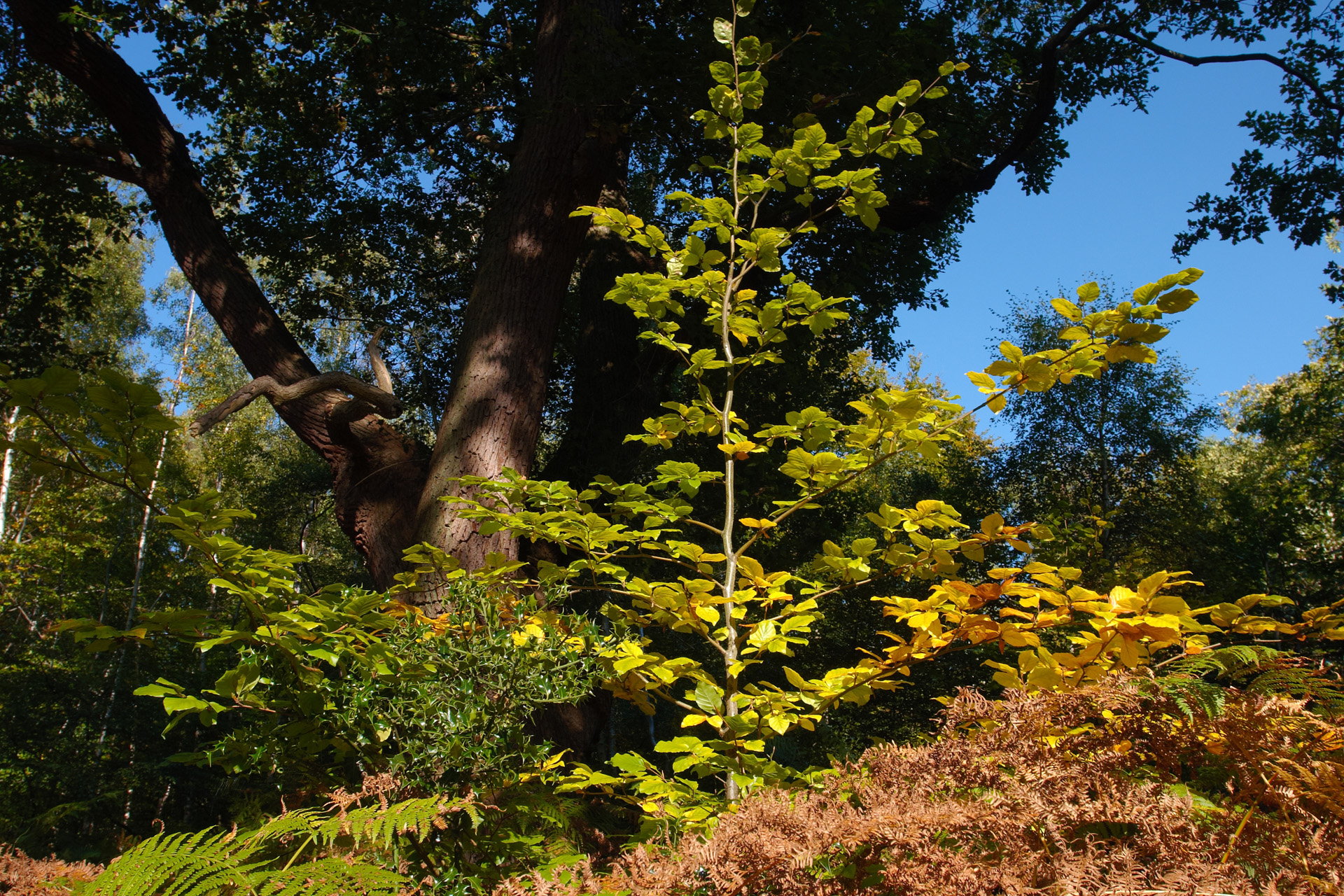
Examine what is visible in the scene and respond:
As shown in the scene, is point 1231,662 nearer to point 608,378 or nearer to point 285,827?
point 285,827

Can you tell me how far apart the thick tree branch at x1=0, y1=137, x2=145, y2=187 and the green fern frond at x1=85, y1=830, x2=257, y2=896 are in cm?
416

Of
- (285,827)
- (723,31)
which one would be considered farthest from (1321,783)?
(723,31)

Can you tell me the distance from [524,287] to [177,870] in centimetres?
287

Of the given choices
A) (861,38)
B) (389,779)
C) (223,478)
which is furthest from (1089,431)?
(223,478)

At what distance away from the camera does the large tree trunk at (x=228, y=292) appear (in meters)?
3.45

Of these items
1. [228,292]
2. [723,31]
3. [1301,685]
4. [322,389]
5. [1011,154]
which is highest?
[1011,154]

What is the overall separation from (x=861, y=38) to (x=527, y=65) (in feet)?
7.91

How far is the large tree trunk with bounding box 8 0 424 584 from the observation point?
3.45 m

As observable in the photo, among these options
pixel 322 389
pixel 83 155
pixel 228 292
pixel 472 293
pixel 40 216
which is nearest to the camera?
pixel 322 389

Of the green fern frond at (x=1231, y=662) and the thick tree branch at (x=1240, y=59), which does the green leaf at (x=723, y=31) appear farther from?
the thick tree branch at (x=1240, y=59)

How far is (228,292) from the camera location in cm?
381

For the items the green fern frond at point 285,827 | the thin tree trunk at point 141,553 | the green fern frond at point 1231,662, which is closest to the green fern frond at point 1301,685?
the green fern frond at point 1231,662

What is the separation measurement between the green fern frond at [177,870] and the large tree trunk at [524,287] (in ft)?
6.06

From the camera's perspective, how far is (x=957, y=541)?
58.4 inches
